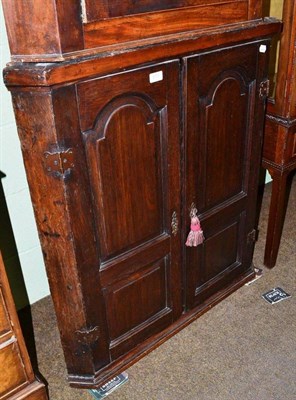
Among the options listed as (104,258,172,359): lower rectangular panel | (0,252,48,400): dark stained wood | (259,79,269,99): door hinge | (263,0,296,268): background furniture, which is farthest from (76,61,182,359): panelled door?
(263,0,296,268): background furniture

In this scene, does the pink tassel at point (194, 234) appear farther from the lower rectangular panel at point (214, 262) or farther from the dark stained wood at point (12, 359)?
the dark stained wood at point (12, 359)

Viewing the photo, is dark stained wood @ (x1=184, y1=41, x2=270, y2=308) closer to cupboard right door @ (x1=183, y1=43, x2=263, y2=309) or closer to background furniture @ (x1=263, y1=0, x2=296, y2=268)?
cupboard right door @ (x1=183, y1=43, x2=263, y2=309)

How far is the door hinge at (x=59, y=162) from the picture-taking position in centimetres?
137

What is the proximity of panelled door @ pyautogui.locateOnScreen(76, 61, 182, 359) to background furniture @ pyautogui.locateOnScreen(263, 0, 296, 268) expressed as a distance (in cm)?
66

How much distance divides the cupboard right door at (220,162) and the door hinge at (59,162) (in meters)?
0.50

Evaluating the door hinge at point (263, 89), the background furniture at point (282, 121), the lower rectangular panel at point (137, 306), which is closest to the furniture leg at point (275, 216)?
the background furniture at point (282, 121)

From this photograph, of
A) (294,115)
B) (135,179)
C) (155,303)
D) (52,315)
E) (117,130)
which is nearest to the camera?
(117,130)

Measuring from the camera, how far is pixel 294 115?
6.84 ft

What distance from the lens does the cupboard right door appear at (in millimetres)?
1690

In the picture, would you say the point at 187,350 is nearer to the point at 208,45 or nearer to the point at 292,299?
the point at 292,299

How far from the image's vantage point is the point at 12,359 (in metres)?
1.59

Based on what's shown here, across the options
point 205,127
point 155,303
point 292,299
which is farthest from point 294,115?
point 155,303

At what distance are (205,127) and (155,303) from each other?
2.51 feet

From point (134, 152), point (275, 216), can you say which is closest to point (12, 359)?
point (134, 152)
